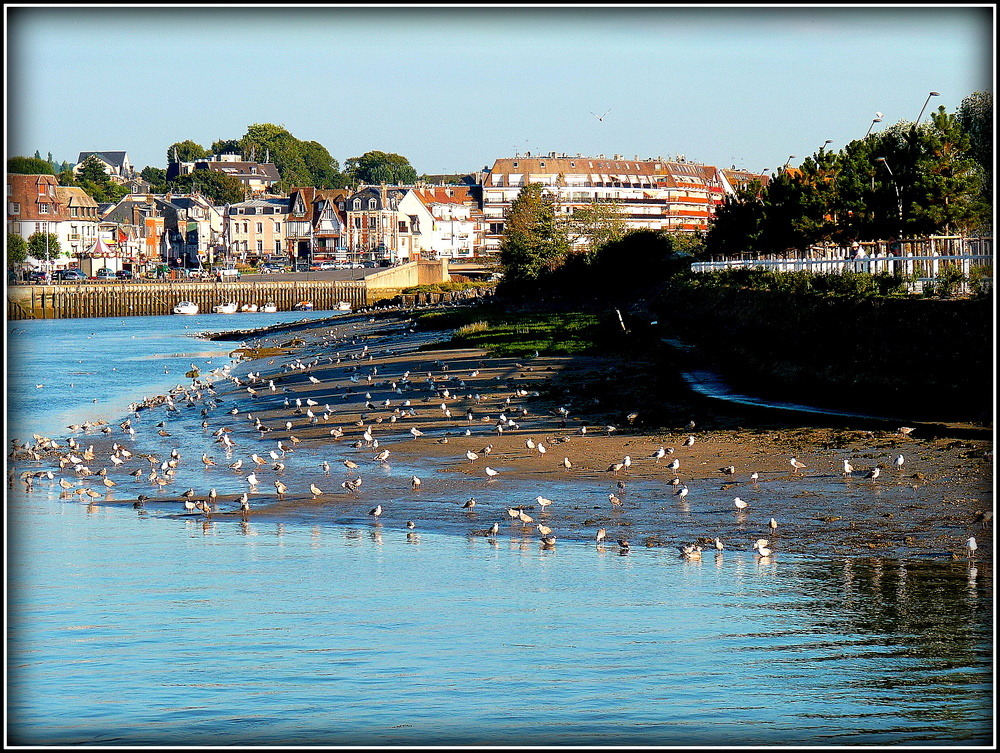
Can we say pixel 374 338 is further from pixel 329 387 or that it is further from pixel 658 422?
pixel 658 422

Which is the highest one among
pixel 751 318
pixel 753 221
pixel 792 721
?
pixel 753 221

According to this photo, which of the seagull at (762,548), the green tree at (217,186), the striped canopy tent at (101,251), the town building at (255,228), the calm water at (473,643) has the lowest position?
the calm water at (473,643)

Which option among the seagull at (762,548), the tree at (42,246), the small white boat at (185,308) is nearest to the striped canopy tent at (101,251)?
the tree at (42,246)

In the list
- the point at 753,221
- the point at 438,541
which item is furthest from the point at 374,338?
the point at 438,541

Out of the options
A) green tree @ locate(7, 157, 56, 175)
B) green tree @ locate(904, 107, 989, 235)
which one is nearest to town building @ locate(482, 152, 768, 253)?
green tree @ locate(904, 107, 989, 235)

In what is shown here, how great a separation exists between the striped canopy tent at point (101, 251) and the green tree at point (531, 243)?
77.8 meters

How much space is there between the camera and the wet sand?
16812 millimetres

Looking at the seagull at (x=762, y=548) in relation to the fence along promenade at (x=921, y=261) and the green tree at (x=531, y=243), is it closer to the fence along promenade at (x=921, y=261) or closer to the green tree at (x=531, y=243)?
the fence along promenade at (x=921, y=261)

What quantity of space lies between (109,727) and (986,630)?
8202 mm

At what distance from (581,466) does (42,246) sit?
130 metres

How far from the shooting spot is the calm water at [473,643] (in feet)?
32.6

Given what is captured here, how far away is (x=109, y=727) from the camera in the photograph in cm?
1012

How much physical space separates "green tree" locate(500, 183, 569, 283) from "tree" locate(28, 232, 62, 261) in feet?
219

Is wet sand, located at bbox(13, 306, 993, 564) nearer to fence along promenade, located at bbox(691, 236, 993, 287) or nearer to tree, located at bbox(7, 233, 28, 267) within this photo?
fence along promenade, located at bbox(691, 236, 993, 287)
